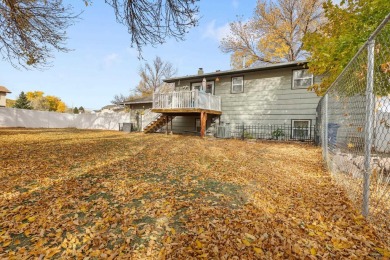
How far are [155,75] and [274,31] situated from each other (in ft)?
74.4

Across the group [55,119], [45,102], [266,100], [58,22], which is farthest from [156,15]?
[45,102]

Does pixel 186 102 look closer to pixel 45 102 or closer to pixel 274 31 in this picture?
pixel 274 31

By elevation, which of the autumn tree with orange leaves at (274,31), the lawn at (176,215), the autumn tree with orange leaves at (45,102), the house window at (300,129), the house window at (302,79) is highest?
the autumn tree with orange leaves at (274,31)

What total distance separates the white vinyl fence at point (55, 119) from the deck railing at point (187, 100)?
1055cm

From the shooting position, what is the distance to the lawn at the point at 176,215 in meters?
2.10

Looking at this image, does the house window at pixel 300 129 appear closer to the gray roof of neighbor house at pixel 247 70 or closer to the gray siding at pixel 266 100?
the gray siding at pixel 266 100

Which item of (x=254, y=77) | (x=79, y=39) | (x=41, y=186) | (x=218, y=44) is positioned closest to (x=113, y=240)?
(x=41, y=186)

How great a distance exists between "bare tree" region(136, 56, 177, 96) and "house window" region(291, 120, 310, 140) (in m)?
28.0

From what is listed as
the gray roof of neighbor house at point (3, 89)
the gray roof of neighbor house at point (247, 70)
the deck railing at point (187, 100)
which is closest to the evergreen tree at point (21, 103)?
the gray roof of neighbor house at point (3, 89)

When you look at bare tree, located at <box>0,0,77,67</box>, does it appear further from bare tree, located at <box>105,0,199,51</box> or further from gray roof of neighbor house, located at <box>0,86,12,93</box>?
gray roof of neighbor house, located at <box>0,86,12,93</box>

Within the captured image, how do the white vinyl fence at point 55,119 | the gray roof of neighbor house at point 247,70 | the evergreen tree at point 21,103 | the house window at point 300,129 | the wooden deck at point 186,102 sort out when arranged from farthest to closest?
1. the evergreen tree at point 21,103
2. the white vinyl fence at point 55,119
3. the wooden deck at point 186,102
4. the gray roof of neighbor house at point 247,70
5. the house window at point 300,129

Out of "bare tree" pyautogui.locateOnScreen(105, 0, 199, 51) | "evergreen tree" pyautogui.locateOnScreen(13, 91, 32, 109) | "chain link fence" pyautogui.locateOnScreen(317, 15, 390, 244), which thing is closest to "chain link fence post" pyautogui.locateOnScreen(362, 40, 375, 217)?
"chain link fence" pyautogui.locateOnScreen(317, 15, 390, 244)

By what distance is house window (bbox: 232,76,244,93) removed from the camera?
46.4 feet

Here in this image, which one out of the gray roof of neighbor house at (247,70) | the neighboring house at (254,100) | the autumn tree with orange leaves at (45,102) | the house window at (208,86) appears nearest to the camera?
the gray roof of neighbor house at (247,70)
